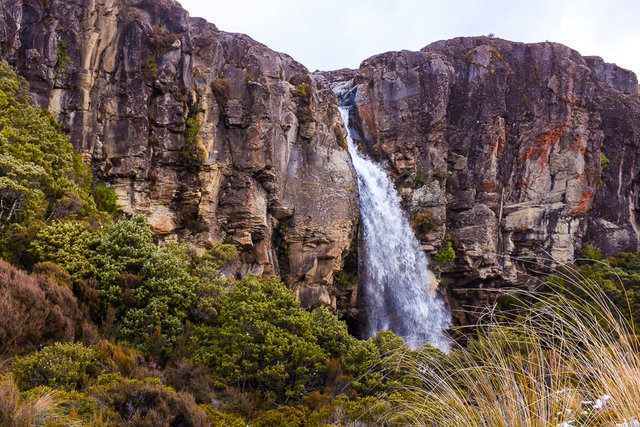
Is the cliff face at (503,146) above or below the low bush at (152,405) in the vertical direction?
above

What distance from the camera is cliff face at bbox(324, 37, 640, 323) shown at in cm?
3111

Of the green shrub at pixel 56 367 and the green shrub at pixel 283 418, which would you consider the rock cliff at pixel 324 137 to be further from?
the green shrub at pixel 56 367

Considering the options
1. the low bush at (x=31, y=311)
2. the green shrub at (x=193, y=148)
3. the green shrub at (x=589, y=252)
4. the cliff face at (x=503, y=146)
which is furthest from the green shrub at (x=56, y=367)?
the green shrub at (x=589, y=252)

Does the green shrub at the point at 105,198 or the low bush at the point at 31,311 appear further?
the green shrub at the point at 105,198

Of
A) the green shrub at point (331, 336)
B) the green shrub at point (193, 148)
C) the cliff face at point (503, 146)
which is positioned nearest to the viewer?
the green shrub at point (331, 336)

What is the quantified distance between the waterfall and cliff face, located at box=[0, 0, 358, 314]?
5.14ft

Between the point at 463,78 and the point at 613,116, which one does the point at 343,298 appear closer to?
the point at 463,78

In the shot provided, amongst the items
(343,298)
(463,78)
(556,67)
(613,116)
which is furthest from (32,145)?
(613,116)

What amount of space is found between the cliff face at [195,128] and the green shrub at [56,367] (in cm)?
1158

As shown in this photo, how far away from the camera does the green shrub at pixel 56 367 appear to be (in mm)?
8141

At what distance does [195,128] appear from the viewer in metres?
21.6

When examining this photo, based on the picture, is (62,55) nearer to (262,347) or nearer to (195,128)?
(195,128)

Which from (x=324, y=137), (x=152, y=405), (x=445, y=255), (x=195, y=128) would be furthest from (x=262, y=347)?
(x=445, y=255)

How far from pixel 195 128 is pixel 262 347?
13725 millimetres
